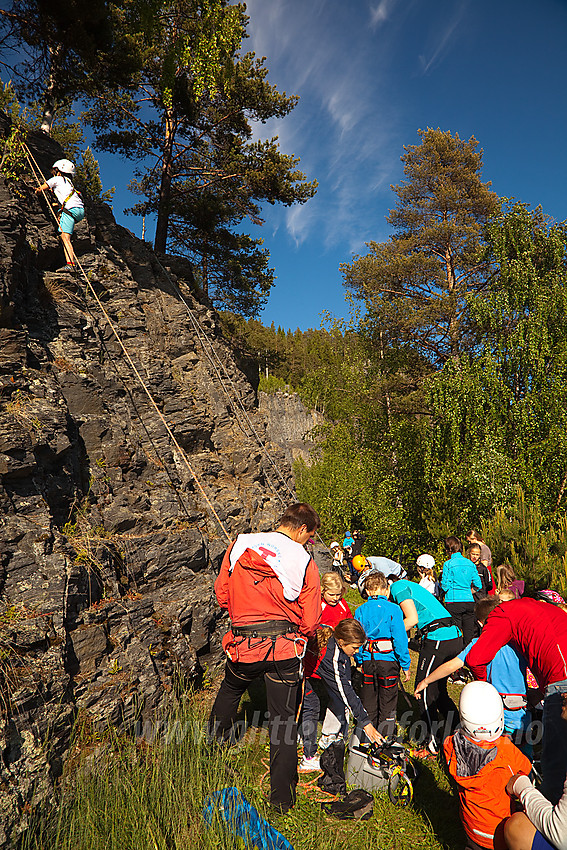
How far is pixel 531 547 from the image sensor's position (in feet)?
29.1

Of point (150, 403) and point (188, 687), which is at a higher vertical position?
point (150, 403)

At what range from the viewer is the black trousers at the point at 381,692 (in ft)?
13.6

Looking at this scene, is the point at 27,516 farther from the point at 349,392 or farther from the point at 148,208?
the point at 349,392

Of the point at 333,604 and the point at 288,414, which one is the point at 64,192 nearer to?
the point at 333,604

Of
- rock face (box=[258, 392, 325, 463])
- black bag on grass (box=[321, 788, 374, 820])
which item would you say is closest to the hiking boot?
black bag on grass (box=[321, 788, 374, 820])

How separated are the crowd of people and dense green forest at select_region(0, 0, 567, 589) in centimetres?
537

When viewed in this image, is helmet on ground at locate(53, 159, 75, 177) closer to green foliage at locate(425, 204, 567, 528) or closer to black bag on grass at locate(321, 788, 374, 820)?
black bag on grass at locate(321, 788, 374, 820)

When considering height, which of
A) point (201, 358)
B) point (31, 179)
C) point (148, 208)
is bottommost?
point (201, 358)

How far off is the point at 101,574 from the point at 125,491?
1.58 meters

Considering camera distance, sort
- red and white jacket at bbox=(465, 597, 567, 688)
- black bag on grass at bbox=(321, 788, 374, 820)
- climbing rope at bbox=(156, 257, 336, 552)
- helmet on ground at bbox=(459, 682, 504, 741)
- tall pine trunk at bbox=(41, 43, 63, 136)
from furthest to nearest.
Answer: climbing rope at bbox=(156, 257, 336, 552)
tall pine trunk at bbox=(41, 43, 63, 136)
black bag on grass at bbox=(321, 788, 374, 820)
red and white jacket at bbox=(465, 597, 567, 688)
helmet on ground at bbox=(459, 682, 504, 741)

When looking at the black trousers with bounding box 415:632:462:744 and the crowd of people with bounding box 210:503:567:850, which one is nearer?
the crowd of people with bounding box 210:503:567:850

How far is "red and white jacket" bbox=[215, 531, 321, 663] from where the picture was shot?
3020 millimetres

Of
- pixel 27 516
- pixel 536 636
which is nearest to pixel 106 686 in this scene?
pixel 27 516

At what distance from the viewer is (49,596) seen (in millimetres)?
3398
